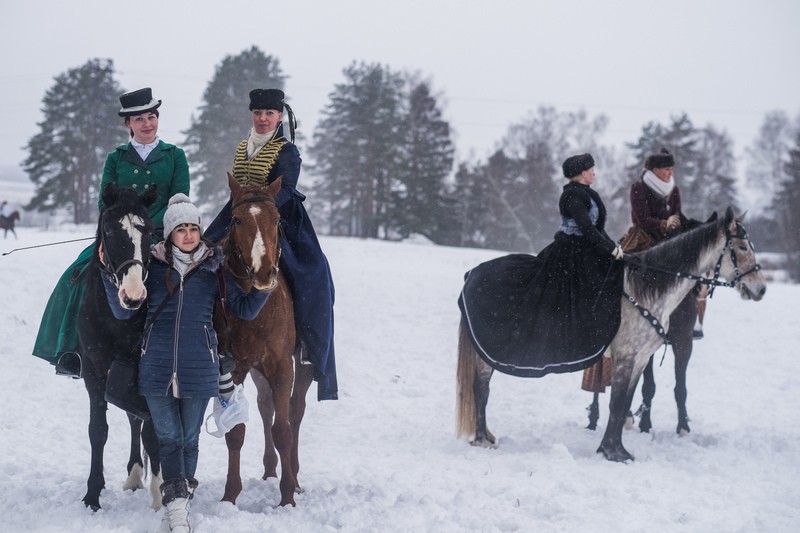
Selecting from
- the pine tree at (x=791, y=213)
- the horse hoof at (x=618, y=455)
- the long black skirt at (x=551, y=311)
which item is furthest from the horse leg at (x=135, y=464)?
the pine tree at (x=791, y=213)

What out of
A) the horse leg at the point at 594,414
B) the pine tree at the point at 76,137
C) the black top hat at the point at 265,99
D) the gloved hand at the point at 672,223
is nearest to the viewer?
the black top hat at the point at 265,99

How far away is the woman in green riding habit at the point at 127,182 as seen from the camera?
4430 mm

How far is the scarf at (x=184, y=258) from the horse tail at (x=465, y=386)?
10.9 feet

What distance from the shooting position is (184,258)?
3922 mm

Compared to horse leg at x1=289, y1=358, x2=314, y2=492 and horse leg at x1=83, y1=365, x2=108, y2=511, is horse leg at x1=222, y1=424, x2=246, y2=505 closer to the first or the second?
horse leg at x1=289, y1=358, x2=314, y2=492

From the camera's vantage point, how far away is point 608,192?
40438 millimetres

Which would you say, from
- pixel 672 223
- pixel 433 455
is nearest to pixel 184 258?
pixel 433 455

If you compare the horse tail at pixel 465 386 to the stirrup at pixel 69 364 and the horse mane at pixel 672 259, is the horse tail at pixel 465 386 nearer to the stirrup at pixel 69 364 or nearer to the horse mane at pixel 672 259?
the horse mane at pixel 672 259

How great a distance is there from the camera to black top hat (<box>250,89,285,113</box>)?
4.90 meters

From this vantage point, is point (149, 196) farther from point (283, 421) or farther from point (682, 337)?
point (682, 337)

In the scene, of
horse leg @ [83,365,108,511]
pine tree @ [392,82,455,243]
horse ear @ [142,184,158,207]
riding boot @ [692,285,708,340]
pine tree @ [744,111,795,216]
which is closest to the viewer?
horse ear @ [142,184,158,207]

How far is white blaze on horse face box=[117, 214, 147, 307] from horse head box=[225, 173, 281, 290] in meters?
0.57

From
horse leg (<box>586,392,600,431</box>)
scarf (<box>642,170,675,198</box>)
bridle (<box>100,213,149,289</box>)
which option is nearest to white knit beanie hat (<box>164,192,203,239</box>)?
bridle (<box>100,213,149,289</box>)

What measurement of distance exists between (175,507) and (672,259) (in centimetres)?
517
